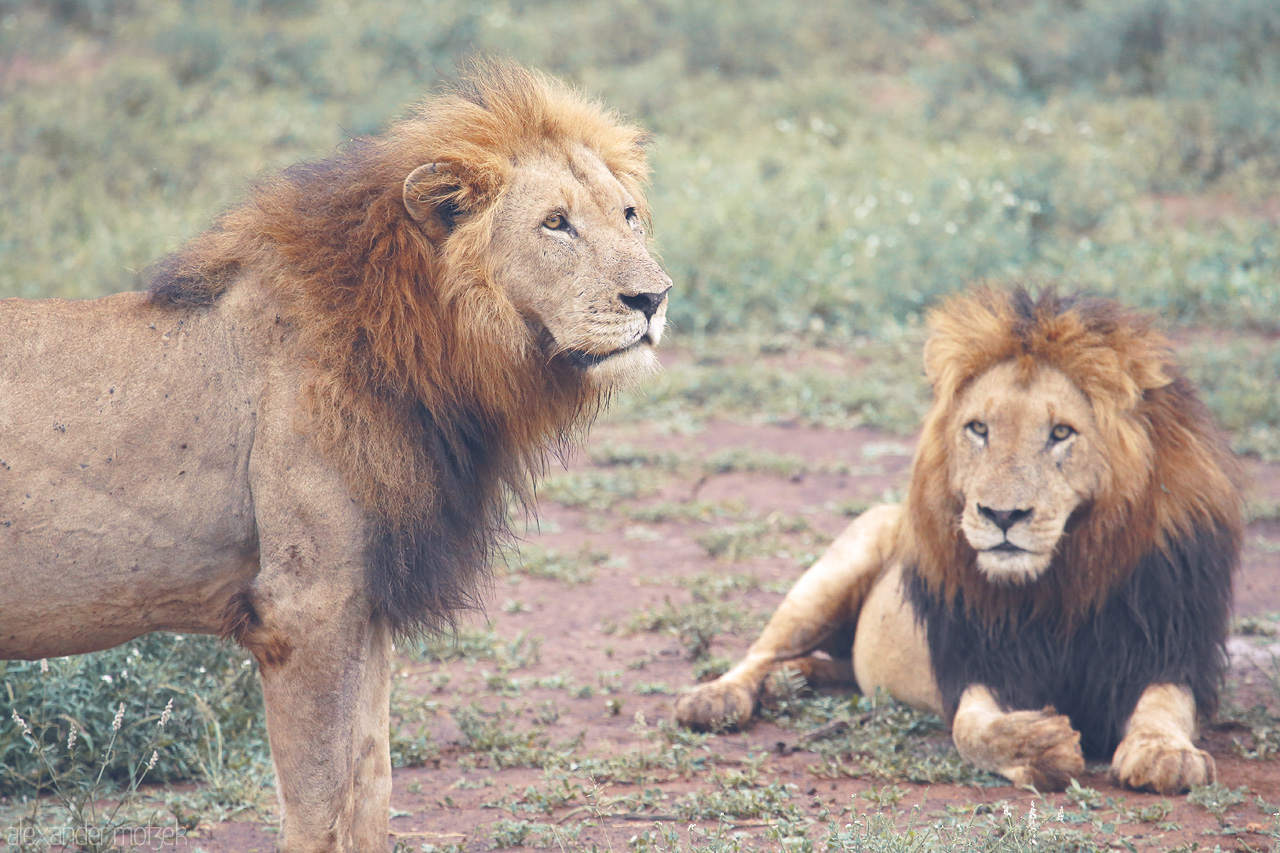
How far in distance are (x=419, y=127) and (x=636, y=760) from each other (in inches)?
80.3

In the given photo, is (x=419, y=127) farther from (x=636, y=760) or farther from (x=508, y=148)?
(x=636, y=760)

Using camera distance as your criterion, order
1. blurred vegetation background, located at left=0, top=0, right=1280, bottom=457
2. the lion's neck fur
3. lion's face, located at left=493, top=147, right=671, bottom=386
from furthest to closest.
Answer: blurred vegetation background, located at left=0, top=0, right=1280, bottom=457, lion's face, located at left=493, top=147, right=671, bottom=386, the lion's neck fur

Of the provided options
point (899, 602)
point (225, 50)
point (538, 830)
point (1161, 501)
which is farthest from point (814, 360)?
point (225, 50)

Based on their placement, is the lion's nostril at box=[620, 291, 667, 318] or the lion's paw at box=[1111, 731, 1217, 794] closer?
the lion's nostril at box=[620, 291, 667, 318]

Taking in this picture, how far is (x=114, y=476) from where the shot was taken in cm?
275

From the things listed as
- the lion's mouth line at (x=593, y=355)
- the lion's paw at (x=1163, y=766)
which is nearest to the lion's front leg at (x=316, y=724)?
the lion's mouth line at (x=593, y=355)

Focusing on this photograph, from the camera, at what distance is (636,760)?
13.0ft

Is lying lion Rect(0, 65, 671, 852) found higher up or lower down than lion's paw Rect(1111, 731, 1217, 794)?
higher up

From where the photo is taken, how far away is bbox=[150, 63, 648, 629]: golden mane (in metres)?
2.84

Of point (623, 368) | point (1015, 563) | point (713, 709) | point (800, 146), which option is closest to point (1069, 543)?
point (1015, 563)

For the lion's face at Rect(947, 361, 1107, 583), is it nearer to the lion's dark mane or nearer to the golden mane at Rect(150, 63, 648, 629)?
the lion's dark mane

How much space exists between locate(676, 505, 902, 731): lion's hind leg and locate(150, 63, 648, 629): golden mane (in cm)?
174

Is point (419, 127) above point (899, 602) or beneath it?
above

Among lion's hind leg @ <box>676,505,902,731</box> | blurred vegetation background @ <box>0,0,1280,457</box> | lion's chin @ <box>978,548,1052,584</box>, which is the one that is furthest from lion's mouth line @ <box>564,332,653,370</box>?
blurred vegetation background @ <box>0,0,1280,457</box>
